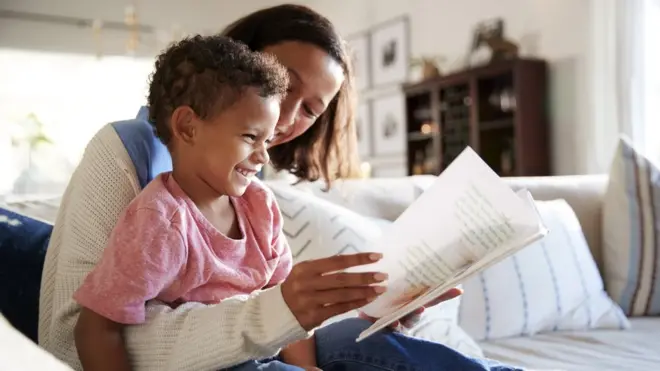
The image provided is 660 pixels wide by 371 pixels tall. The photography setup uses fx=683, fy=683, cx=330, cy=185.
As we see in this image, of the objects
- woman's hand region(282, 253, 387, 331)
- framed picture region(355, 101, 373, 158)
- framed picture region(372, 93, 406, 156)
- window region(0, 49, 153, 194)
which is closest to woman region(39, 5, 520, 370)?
woman's hand region(282, 253, 387, 331)

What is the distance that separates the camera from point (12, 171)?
16.3ft

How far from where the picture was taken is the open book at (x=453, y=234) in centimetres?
68

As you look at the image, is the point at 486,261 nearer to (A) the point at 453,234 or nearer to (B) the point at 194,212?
(A) the point at 453,234

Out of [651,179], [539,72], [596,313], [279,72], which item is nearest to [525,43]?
[539,72]

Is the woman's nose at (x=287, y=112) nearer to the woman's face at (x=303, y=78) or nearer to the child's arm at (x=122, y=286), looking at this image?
the woman's face at (x=303, y=78)

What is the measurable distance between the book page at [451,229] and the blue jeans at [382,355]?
7 centimetres

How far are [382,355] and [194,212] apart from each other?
0.29 meters

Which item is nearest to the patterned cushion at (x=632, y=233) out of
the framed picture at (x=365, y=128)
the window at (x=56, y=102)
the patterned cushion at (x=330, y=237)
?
the patterned cushion at (x=330, y=237)

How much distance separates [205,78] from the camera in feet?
2.73

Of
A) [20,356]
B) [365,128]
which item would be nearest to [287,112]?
[20,356]

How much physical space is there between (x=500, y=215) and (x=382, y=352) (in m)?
0.25

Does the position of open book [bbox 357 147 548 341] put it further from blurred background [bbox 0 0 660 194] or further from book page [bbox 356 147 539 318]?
blurred background [bbox 0 0 660 194]

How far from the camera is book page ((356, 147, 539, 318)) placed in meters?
0.71

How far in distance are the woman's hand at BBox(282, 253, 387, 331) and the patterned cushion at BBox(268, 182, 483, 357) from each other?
2.15 feet
